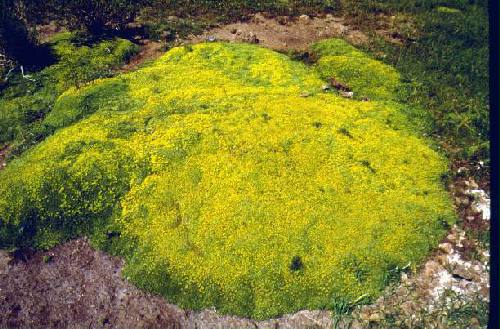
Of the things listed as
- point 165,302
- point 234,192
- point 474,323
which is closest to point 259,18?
point 234,192

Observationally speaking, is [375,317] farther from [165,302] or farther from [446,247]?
[165,302]

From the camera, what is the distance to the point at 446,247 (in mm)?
8320

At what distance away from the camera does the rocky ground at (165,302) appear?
710cm

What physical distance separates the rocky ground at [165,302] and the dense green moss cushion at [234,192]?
245 millimetres

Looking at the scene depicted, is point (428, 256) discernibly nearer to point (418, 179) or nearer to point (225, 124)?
point (418, 179)

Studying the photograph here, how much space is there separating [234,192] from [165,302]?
2.68 metres

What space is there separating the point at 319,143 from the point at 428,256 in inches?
143

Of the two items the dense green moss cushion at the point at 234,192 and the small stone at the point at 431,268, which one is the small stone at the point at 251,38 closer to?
the dense green moss cushion at the point at 234,192

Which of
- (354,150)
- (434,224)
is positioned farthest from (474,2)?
(434,224)

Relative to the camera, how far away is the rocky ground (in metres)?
7.10

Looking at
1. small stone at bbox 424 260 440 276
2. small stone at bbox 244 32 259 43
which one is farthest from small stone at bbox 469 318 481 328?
small stone at bbox 244 32 259 43

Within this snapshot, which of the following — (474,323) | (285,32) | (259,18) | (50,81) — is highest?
(259,18)

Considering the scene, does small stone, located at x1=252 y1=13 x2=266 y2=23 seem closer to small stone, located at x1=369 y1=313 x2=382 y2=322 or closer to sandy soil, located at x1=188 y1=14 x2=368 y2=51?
sandy soil, located at x1=188 y1=14 x2=368 y2=51

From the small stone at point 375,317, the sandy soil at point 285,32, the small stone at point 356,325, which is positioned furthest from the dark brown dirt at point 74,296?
the sandy soil at point 285,32
